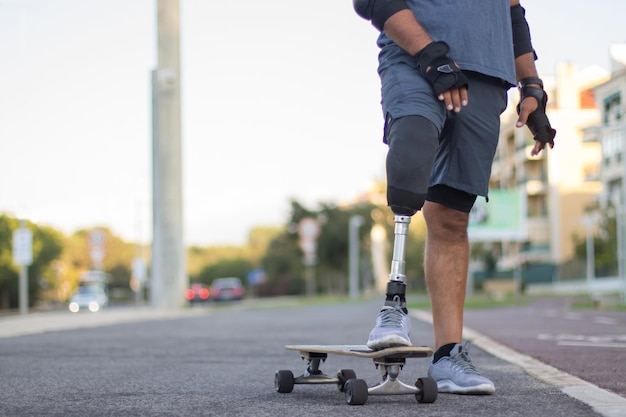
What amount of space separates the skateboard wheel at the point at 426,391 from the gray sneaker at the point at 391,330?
0.15 metres

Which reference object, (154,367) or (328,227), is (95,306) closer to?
(328,227)

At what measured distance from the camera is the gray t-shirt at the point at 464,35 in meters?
3.92

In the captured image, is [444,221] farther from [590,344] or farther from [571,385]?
[590,344]

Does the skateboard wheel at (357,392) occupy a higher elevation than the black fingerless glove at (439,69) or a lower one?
lower

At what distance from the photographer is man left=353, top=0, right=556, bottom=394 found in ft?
11.8

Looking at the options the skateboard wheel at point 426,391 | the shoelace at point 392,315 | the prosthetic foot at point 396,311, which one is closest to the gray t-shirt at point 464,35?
the prosthetic foot at point 396,311

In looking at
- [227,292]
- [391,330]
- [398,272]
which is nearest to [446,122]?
[398,272]

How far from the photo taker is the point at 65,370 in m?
4.93

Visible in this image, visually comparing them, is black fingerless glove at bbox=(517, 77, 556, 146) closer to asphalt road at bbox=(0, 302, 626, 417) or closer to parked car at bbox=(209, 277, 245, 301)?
asphalt road at bbox=(0, 302, 626, 417)

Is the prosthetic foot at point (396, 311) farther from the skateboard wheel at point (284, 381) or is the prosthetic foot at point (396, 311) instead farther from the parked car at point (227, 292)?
the parked car at point (227, 292)

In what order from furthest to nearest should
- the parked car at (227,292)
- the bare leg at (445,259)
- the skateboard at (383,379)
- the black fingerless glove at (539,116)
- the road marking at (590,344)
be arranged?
the parked car at (227,292) < the road marking at (590,344) < the black fingerless glove at (539,116) < the bare leg at (445,259) < the skateboard at (383,379)

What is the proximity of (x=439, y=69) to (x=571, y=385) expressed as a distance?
1.39 meters

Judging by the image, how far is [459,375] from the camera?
3717mm

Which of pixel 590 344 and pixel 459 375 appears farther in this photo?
pixel 590 344
